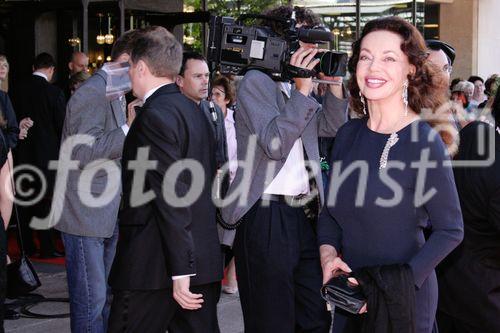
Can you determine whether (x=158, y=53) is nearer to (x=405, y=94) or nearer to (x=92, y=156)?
(x=92, y=156)

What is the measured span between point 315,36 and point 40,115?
5.67 m

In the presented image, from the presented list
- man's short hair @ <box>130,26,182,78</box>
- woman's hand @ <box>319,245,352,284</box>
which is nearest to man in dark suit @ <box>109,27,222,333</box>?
man's short hair @ <box>130,26,182,78</box>

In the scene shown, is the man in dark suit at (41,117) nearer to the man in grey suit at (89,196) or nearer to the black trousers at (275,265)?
the man in grey suit at (89,196)

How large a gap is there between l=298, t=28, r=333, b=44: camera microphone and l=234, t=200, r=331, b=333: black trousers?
85 centimetres

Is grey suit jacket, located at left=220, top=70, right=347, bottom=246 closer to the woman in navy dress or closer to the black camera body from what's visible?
the black camera body

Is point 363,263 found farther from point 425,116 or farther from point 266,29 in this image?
point 266,29

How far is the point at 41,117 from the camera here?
9320 mm

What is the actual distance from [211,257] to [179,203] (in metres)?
0.35

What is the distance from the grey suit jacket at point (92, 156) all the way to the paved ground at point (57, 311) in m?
1.73

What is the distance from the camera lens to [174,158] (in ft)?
12.5

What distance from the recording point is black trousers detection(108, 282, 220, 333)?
12.6ft

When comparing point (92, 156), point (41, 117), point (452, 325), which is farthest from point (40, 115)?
point (452, 325)

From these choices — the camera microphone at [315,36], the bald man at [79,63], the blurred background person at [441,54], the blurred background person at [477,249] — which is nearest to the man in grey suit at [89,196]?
the camera microphone at [315,36]

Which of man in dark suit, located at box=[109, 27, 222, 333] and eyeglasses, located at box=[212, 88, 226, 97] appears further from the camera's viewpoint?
eyeglasses, located at box=[212, 88, 226, 97]
